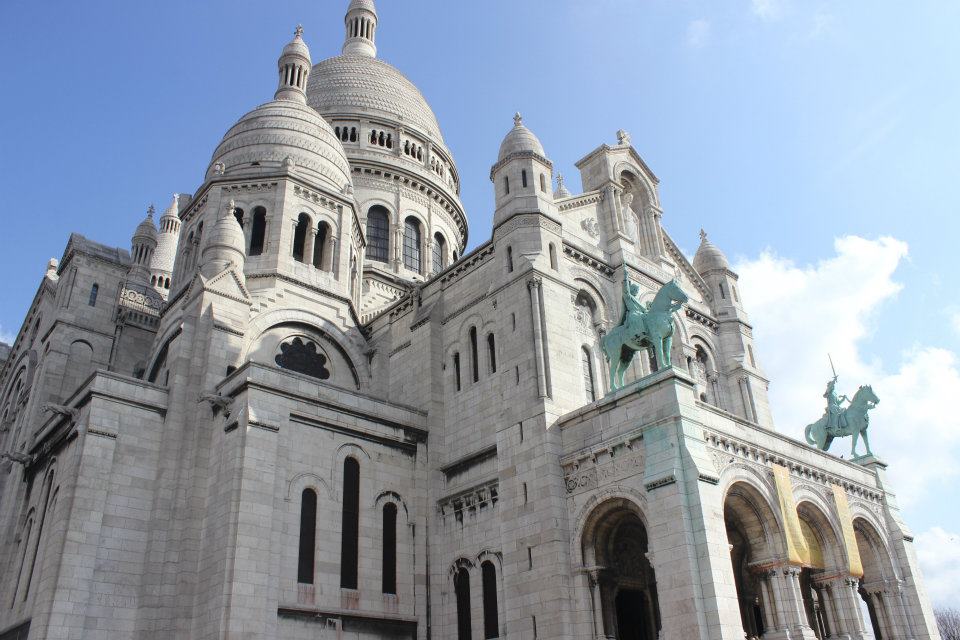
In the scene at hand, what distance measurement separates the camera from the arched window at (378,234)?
46094 mm

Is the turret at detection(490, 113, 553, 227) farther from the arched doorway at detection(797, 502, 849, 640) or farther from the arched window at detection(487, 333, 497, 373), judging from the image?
the arched doorway at detection(797, 502, 849, 640)

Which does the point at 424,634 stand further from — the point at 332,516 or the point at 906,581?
the point at 906,581

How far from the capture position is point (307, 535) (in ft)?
82.6

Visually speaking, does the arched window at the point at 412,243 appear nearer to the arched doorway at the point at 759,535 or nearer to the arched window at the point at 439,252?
the arched window at the point at 439,252

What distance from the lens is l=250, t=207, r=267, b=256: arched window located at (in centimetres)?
3406

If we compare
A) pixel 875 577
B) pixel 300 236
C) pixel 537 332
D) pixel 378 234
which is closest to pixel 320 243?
pixel 300 236

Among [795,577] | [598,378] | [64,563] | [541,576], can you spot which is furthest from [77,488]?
[795,577]

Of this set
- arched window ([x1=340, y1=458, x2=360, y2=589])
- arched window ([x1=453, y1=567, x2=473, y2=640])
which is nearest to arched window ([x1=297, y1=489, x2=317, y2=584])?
arched window ([x1=340, y1=458, x2=360, y2=589])

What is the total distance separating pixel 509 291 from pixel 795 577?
42.1 ft

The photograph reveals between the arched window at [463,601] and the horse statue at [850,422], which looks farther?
the horse statue at [850,422]

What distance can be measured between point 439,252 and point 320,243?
14271 mm

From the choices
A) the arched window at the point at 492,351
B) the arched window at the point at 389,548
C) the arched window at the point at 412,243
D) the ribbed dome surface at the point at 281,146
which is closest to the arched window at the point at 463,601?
the arched window at the point at 389,548

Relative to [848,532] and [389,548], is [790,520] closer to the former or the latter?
[848,532]

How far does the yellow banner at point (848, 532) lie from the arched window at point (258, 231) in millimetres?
24100
